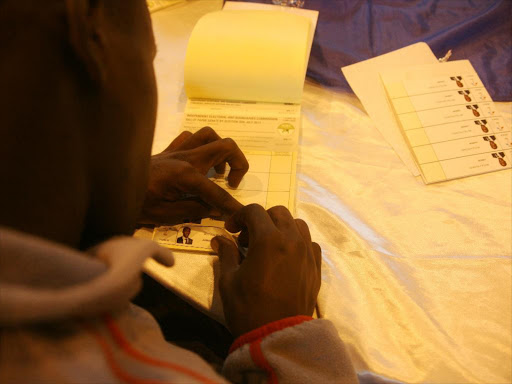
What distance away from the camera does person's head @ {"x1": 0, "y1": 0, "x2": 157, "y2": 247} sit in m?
0.26

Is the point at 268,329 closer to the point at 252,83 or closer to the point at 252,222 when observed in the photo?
the point at 252,222

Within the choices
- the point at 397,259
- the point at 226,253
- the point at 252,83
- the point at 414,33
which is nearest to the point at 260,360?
the point at 226,253

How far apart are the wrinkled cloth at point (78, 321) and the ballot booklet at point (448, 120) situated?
48 centimetres

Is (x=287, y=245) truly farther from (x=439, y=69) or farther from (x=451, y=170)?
(x=439, y=69)

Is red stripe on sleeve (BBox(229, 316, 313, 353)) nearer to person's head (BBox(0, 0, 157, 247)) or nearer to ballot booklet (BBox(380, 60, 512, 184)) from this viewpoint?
person's head (BBox(0, 0, 157, 247))

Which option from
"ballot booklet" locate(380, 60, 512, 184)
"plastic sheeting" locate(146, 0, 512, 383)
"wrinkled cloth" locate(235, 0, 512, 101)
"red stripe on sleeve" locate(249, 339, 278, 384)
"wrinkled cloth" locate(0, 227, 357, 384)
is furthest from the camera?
"wrinkled cloth" locate(235, 0, 512, 101)

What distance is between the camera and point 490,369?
0.49 m

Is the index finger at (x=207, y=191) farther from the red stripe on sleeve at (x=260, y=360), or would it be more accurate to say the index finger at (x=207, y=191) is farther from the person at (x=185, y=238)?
the red stripe on sleeve at (x=260, y=360)

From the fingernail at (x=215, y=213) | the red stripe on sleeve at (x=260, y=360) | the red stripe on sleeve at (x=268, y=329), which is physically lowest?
the red stripe on sleeve at (x=260, y=360)

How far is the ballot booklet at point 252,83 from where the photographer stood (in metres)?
0.68

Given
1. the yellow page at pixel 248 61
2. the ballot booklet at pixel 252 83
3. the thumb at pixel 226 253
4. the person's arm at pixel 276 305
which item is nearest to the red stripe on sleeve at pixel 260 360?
the person's arm at pixel 276 305

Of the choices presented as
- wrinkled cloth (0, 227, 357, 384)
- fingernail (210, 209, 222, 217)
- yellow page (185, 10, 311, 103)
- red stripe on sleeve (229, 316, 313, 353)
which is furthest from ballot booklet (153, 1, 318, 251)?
wrinkled cloth (0, 227, 357, 384)

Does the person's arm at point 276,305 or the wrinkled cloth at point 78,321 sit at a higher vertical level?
the wrinkled cloth at point 78,321

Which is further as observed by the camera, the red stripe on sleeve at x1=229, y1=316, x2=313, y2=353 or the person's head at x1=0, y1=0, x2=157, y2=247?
the red stripe on sleeve at x1=229, y1=316, x2=313, y2=353
